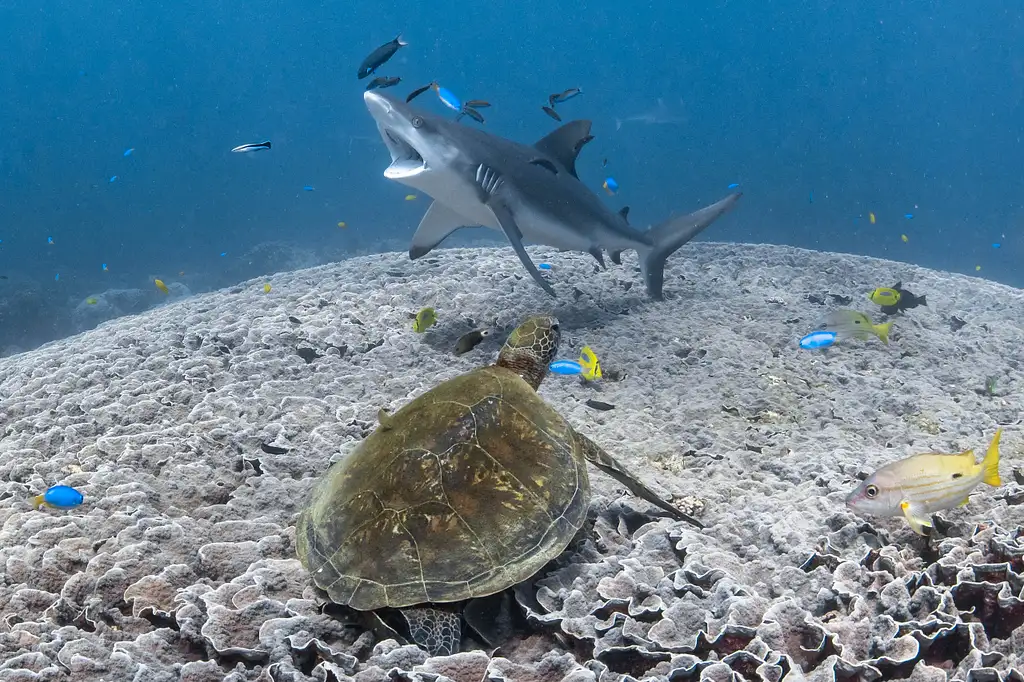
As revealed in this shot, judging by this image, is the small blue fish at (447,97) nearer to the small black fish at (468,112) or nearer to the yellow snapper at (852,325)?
the small black fish at (468,112)

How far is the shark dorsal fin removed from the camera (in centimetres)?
711

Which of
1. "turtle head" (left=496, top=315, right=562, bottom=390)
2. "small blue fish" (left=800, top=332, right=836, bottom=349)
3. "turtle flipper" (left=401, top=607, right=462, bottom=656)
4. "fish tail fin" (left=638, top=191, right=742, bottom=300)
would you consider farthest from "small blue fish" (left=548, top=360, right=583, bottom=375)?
"fish tail fin" (left=638, top=191, right=742, bottom=300)

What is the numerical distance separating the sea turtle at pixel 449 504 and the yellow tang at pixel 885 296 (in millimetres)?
5241

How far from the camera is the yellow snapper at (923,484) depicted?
253cm

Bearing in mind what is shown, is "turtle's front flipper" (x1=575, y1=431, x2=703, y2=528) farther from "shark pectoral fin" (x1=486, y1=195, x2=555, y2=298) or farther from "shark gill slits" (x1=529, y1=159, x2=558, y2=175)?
"shark gill slits" (x1=529, y1=159, x2=558, y2=175)

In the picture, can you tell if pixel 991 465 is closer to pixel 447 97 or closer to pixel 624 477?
pixel 624 477

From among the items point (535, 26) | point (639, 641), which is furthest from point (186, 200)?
point (535, 26)

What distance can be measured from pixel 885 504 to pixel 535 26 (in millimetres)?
145736

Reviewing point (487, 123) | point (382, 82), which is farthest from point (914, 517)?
point (487, 123)

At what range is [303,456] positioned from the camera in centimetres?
383

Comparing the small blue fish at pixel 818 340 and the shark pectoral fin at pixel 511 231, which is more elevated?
the shark pectoral fin at pixel 511 231

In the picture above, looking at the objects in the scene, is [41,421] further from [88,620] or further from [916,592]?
[916,592]

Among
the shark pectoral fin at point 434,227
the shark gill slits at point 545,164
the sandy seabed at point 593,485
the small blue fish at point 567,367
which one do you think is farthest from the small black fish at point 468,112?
the small blue fish at point 567,367

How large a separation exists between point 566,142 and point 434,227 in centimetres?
204
